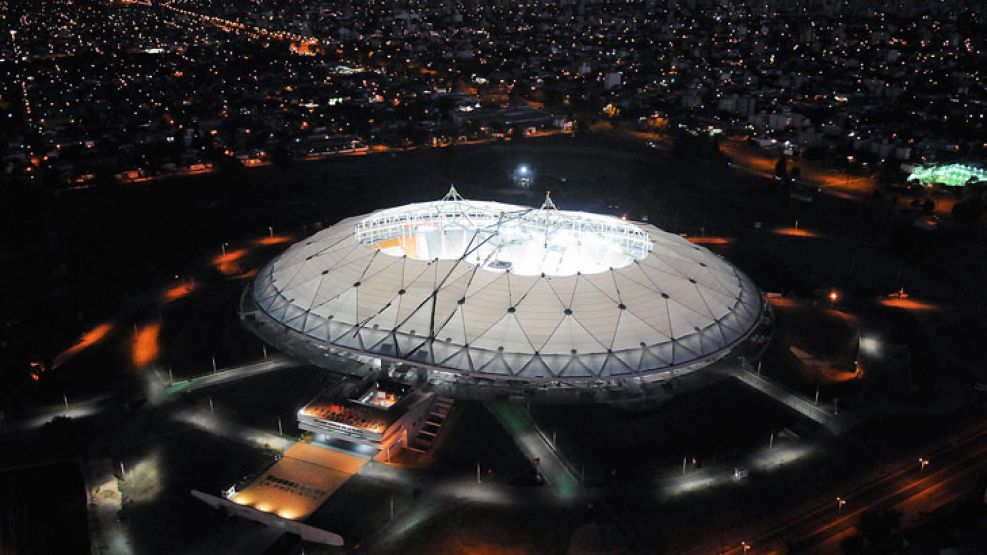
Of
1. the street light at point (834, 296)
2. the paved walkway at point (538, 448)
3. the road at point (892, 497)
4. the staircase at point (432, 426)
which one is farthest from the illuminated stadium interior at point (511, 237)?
the road at point (892, 497)

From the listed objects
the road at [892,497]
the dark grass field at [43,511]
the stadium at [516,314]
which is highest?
the stadium at [516,314]

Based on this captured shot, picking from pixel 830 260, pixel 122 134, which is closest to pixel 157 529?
pixel 830 260

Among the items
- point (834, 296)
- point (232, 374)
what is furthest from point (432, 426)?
point (834, 296)

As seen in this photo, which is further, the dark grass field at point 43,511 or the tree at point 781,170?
the tree at point 781,170

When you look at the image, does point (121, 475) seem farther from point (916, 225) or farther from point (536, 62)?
point (536, 62)

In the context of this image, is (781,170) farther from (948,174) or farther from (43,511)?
(43,511)

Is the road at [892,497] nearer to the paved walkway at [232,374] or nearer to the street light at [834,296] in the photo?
the street light at [834,296]

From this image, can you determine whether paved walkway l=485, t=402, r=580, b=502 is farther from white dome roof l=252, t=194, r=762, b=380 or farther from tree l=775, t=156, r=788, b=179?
tree l=775, t=156, r=788, b=179
